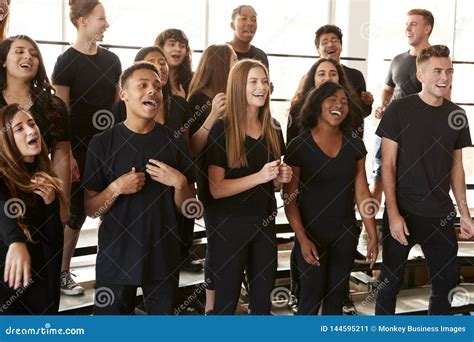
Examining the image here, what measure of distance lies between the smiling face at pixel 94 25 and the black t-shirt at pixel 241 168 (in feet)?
2.91

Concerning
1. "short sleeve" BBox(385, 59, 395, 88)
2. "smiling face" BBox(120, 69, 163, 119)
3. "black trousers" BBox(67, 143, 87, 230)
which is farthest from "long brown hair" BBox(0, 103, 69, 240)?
"short sleeve" BBox(385, 59, 395, 88)

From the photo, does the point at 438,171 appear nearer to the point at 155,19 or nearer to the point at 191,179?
the point at 191,179

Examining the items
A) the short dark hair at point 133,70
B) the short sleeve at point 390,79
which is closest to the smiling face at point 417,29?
the short sleeve at point 390,79

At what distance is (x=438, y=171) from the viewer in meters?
3.28

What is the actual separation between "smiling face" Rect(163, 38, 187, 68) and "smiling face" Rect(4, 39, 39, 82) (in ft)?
2.56

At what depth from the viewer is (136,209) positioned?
2764 mm

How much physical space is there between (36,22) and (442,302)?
3131 mm

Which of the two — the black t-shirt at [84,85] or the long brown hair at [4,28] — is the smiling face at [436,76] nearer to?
the black t-shirt at [84,85]

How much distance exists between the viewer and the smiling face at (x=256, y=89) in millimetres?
3002

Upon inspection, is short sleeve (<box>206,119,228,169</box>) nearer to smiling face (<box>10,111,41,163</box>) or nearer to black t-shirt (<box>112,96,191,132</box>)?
black t-shirt (<box>112,96,191,132</box>)

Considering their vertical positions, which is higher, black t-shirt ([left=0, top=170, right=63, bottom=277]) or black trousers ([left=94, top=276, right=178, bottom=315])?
black t-shirt ([left=0, top=170, right=63, bottom=277])

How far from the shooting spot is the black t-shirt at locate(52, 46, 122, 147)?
10.9ft

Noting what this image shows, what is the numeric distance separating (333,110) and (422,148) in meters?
0.50
